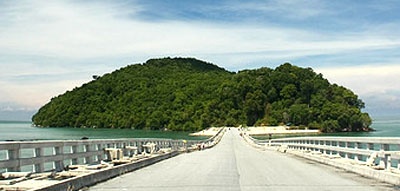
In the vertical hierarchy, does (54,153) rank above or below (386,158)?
above

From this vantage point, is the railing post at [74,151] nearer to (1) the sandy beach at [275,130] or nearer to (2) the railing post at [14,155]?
(2) the railing post at [14,155]

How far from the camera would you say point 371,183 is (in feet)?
48.8

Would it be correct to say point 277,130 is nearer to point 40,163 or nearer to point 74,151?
point 74,151

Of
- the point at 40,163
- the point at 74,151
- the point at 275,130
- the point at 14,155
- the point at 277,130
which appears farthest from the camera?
the point at 277,130

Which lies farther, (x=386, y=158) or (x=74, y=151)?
(x=74, y=151)

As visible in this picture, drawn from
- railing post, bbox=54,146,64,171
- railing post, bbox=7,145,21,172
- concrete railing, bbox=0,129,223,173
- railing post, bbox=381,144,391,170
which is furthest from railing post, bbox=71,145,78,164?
railing post, bbox=381,144,391,170

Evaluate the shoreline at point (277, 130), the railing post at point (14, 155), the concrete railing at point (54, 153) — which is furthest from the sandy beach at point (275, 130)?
the railing post at point (14, 155)

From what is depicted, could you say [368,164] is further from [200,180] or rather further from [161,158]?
[161,158]

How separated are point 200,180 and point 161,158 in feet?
41.5

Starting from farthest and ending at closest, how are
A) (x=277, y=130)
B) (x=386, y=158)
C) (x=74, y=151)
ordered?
(x=277, y=130) → (x=74, y=151) → (x=386, y=158)

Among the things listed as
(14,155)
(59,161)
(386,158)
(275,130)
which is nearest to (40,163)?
(14,155)

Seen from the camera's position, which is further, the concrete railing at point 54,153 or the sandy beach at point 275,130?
the sandy beach at point 275,130

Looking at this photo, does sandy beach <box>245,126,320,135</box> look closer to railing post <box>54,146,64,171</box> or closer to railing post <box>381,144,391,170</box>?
railing post <box>381,144,391,170</box>

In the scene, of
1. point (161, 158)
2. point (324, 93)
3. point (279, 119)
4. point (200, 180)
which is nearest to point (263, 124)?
point (279, 119)
